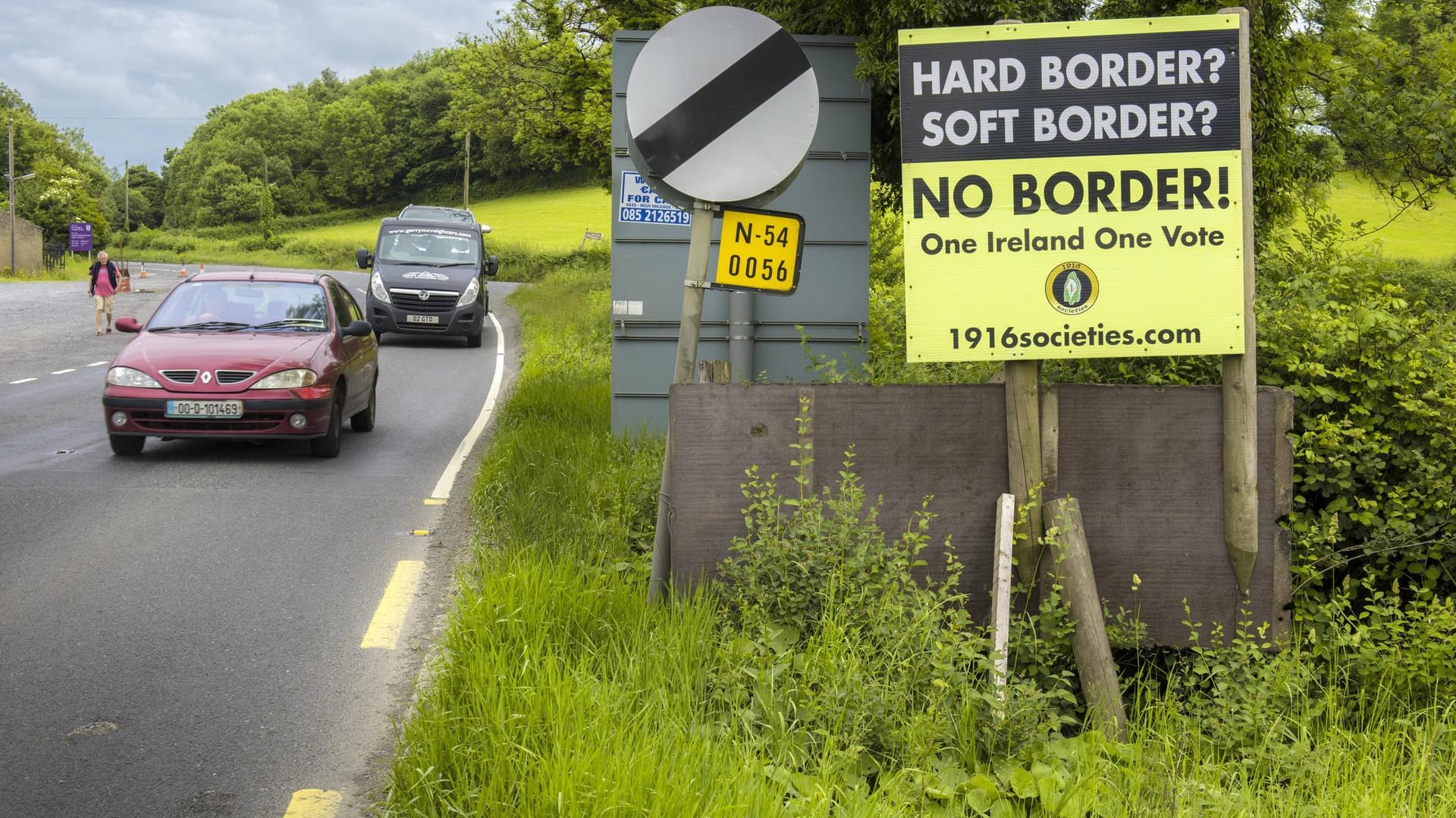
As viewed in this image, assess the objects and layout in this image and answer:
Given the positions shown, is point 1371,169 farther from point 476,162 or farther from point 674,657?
point 476,162

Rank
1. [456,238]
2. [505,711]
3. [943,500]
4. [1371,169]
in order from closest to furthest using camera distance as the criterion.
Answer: [505,711] < [943,500] < [1371,169] < [456,238]

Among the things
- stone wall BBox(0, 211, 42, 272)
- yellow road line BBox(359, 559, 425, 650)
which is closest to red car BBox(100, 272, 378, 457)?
yellow road line BBox(359, 559, 425, 650)

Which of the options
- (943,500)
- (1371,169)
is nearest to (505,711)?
(943,500)

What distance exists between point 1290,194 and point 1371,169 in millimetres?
5916

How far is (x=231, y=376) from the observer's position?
10695 millimetres

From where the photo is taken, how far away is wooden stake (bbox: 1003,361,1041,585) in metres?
4.79

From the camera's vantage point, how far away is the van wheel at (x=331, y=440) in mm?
11219

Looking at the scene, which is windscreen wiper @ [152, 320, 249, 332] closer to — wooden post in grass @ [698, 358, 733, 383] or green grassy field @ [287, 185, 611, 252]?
wooden post in grass @ [698, 358, 733, 383]

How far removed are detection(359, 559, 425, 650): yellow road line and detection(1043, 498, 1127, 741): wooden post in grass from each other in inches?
116

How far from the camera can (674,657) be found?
4230 mm

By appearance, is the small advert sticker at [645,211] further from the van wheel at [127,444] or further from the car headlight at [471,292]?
the car headlight at [471,292]

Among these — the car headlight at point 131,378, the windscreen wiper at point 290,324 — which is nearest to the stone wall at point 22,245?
the windscreen wiper at point 290,324

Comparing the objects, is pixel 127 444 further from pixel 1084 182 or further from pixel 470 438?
pixel 1084 182

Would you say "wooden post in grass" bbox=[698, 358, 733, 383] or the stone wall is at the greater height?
the stone wall
